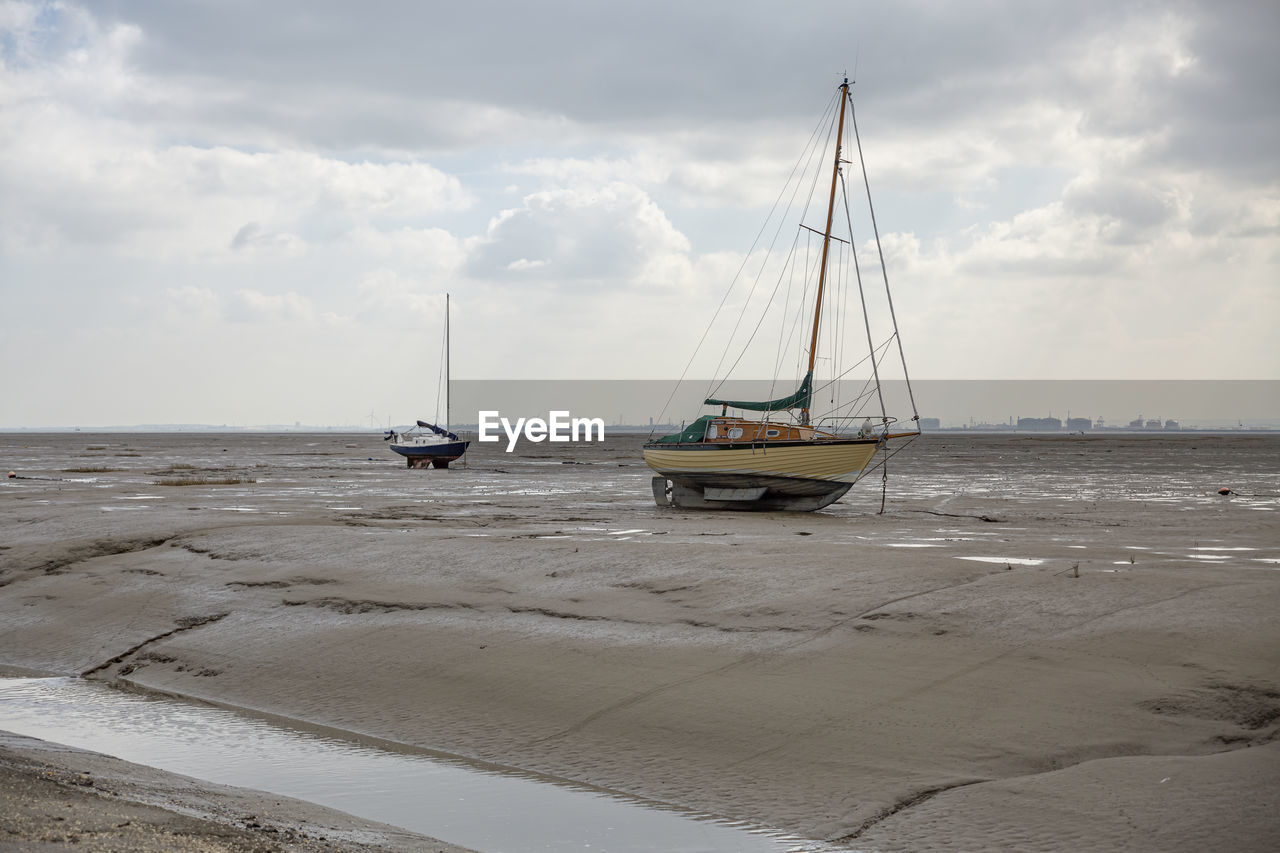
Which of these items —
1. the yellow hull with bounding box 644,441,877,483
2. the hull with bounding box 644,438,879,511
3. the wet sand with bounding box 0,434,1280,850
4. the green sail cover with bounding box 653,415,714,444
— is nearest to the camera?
the wet sand with bounding box 0,434,1280,850

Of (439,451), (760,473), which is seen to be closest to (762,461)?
(760,473)

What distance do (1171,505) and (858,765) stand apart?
26.7 meters

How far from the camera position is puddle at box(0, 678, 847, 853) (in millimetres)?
6688

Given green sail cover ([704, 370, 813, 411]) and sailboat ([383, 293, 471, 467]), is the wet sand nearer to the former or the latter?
green sail cover ([704, 370, 813, 411])

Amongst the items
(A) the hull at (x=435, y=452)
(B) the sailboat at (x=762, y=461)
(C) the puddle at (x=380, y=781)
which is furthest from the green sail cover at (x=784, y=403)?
(A) the hull at (x=435, y=452)

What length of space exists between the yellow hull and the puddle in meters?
19.4

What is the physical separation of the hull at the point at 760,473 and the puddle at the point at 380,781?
764 inches

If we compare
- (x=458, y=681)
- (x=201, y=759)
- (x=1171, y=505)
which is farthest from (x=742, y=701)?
(x=1171, y=505)

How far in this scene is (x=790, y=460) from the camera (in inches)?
1107

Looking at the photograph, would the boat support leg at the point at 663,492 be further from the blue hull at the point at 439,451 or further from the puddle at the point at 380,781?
the blue hull at the point at 439,451

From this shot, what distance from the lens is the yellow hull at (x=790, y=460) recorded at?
2809 cm

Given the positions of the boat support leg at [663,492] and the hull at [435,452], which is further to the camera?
the hull at [435,452]

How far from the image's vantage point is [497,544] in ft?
52.4

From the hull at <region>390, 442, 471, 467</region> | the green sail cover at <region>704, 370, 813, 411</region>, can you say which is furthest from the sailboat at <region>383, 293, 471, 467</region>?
the green sail cover at <region>704, 370, 813, 411</region>
